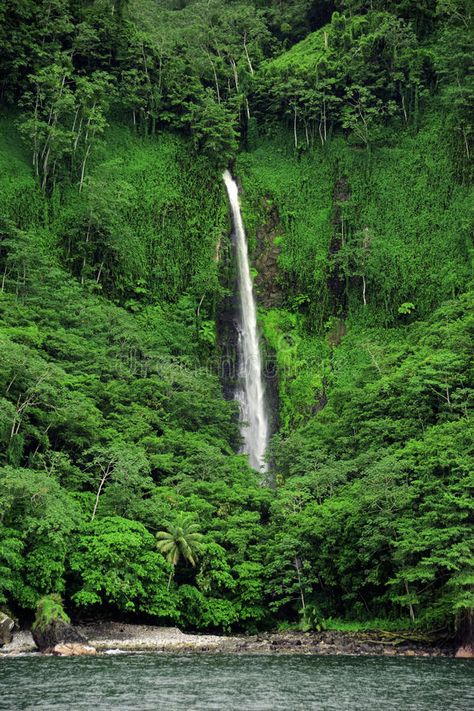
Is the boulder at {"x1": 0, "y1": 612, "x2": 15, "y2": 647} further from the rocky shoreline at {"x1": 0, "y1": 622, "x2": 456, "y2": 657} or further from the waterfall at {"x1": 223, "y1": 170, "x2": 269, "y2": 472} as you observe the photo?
the waterfall at {"x1": 223, "y1": 170, "x2": 269, "y2": 472}

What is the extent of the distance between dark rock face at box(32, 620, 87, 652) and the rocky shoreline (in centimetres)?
47

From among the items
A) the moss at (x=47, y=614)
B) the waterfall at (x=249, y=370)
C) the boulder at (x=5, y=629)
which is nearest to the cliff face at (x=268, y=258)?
the waterfall at (x=249, y=370)

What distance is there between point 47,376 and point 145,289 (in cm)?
2278

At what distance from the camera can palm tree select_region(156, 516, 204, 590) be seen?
3831cm

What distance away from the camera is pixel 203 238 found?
2586 inches

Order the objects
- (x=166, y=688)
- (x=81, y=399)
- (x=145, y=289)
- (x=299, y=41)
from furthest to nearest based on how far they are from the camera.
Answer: (x=299, y=41), (x=145, y=289), (x=81, y=399), (x=166, y=688)

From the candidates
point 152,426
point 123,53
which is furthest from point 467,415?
point 123,53

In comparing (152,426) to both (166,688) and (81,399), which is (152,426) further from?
(166,688)

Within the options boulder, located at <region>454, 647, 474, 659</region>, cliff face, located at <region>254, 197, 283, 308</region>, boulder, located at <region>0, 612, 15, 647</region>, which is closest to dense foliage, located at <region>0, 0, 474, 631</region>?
cliff face, located at <region>254, 197, 283, 308</region>

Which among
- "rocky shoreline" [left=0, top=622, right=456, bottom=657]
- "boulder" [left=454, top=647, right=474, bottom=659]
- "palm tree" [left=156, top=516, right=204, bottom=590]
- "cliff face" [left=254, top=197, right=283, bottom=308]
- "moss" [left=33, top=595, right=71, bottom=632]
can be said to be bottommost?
"boulder" [left=454, top=647, right=474, bottom=659]

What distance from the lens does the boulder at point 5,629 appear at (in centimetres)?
3259

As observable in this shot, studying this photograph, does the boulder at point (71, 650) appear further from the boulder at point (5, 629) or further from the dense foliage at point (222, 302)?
the dense foliage at point (222, 302)

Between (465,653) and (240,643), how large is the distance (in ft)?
30.8

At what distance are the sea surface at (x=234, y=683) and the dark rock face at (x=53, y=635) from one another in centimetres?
154
